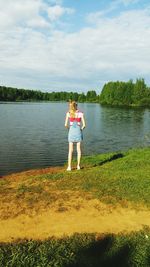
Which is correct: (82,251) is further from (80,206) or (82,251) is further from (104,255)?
(80,206)

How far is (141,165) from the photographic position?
14812 mm

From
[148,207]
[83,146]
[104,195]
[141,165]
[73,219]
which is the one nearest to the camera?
[73,219]

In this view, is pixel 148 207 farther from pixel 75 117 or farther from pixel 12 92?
pixel 12 92

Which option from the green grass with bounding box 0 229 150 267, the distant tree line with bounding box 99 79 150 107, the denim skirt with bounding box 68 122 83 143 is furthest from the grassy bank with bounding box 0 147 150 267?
the distant tree line with bounding box 99 79 150 107

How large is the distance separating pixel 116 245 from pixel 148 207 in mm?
2394

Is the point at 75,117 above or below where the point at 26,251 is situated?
above

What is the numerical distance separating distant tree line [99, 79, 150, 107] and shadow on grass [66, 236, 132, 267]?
131504mm

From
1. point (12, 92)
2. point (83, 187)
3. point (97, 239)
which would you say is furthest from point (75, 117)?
point (12, 92)

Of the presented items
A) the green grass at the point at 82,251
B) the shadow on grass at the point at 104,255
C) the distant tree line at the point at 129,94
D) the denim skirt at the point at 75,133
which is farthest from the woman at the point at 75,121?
the distant tree line at the point at 129,94

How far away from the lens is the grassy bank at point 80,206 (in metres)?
Answer: 6.66

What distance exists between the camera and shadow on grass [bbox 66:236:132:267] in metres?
6.64

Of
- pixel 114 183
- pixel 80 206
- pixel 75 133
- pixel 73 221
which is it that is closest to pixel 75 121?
pixel 75 133

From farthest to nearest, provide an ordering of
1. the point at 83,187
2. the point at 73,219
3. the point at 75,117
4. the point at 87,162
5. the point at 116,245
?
the point at 87,162
the point at 75,117
the point at 83,187
the point at 73,219
the point at 116,245

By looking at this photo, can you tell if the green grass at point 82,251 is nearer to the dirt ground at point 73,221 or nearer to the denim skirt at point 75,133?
the dirt ground at point 73,221
